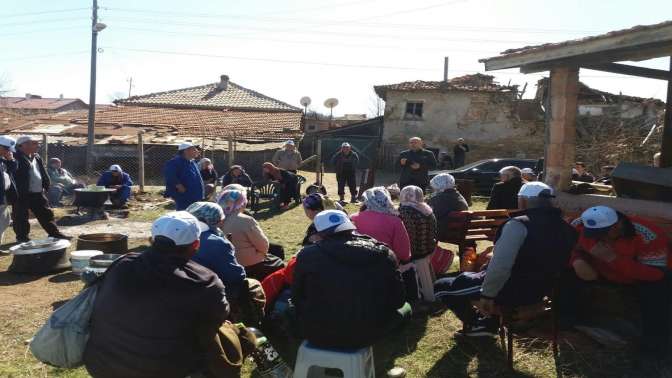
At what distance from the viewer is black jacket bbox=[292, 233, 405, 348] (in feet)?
9.77

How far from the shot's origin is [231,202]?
15.2 ft

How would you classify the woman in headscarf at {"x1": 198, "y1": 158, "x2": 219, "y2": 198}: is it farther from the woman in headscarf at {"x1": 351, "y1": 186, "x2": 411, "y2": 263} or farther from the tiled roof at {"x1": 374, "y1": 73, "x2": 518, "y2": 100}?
the tiled roof at {"x1": 374, "y1": 73, "x2": 518, "y2": 100}

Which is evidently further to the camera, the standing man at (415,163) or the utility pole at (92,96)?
the utility pole at (92,96)

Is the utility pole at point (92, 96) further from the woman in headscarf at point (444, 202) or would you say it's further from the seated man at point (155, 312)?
the seated man at point (155, 312)

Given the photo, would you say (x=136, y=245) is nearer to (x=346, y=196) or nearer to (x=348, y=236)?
(x=348, y=236)

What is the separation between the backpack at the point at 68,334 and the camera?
8.69ft

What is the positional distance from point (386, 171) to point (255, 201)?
1406cm

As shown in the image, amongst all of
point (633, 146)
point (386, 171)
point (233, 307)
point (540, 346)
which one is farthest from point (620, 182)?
point (386, 171)

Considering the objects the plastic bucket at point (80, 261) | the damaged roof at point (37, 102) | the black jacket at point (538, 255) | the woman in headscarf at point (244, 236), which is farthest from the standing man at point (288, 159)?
the damaged roof at point (37, 102)

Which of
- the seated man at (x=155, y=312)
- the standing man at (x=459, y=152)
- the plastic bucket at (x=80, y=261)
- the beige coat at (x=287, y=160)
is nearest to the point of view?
the seated man at (x=155, y=312)

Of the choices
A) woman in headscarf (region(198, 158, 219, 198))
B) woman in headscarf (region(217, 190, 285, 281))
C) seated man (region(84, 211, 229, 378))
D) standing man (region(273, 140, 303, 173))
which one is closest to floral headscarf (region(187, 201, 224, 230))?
woman in headscarf (region(217, 190, 285, 281))

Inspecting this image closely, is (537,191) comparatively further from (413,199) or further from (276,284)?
(276,284)

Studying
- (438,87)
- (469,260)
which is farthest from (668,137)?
(438,87)

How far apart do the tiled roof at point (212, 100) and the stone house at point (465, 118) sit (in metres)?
7.69
